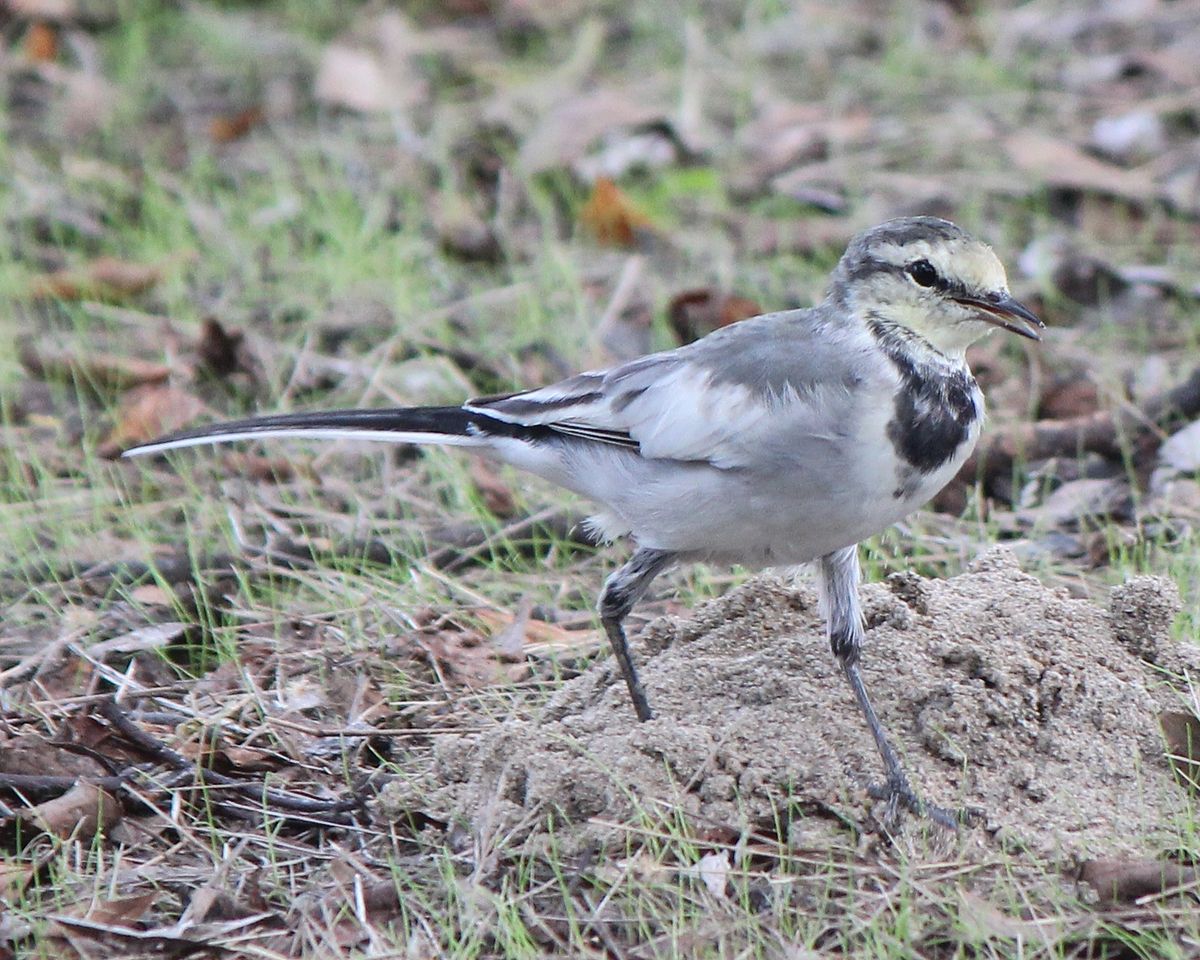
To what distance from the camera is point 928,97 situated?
8930 mm

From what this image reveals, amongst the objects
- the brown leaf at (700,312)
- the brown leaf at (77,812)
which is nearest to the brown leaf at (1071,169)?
the brown leaf at (700,312)

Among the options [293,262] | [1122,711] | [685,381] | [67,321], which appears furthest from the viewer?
Answer: [293,262]

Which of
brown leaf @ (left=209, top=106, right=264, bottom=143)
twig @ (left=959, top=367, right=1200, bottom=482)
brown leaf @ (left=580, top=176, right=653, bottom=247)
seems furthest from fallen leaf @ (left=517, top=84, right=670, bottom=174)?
twig @ (left=959, top=367, right=1200, bottom=482)

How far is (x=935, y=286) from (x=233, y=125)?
18.1 ft

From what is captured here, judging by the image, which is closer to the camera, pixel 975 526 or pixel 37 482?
pixel 975 526

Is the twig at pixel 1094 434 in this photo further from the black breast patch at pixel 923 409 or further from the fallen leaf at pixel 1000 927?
the fallen leaf at pixel 1000 927

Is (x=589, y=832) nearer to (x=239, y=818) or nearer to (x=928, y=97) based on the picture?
(x=239, y=818)

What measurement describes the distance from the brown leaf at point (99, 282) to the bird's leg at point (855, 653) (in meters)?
3.85

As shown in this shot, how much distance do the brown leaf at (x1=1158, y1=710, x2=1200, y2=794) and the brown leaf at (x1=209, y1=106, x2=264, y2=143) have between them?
20.4 ft

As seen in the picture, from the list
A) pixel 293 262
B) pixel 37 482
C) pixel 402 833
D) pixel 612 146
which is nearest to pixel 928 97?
pixel 612 146

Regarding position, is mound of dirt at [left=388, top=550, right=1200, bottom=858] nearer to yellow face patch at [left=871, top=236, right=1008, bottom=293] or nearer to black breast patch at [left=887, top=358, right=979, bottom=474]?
black breast patch at [left=887, top=358, right=979, bottom=474]

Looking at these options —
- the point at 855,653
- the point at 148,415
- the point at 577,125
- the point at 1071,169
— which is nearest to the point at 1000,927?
the point at 855,653

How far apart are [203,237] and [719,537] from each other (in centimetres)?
422

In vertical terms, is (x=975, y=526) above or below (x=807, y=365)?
below
